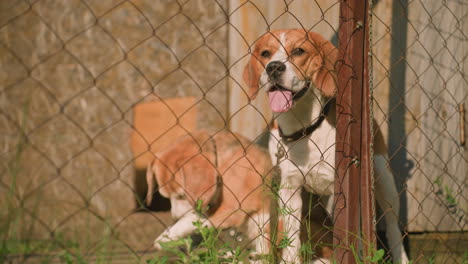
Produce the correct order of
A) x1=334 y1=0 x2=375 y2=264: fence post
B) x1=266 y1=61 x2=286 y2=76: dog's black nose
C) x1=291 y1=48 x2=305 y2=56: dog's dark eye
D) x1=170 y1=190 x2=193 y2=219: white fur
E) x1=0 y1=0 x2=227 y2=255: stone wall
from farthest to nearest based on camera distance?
x1=0 y1=0 x2=227 y2=255: stone wall < x1=170 y1=190 x2=193 y2=219: white fur < x1=291 y1=48 x2=305 y2=56: dog's dark eye < x1=266 y1=61 x2=286 y2=76: dog's black nose < x1=334 y1=0 x2=375 y2=264: fence post

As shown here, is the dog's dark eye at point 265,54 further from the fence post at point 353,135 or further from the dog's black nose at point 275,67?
the fence post at point 353,135

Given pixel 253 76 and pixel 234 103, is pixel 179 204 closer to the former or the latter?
pixel 253 76

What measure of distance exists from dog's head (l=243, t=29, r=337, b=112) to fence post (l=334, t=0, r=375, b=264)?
366 millimetres

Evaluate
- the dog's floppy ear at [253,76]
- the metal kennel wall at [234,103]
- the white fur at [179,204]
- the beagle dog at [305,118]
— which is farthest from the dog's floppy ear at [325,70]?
the white fur at [179,204]

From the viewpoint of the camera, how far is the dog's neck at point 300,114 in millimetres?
2492

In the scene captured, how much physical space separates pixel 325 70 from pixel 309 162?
1.57 ft

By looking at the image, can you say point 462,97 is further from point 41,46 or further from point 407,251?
point 41,46

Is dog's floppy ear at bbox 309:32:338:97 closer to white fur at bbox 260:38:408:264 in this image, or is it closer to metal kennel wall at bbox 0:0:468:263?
white fur at bbox 260:38:408:264

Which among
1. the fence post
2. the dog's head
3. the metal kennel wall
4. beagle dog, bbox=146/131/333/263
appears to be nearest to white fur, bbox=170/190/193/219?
beagle dog, bbox=146/131/333/263

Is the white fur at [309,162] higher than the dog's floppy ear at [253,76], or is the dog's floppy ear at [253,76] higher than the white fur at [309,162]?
the dog's floppy ear at [253,76]

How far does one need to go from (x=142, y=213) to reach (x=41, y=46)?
1568 mm

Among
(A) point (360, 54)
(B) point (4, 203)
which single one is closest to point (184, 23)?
(A) point (360, 54)

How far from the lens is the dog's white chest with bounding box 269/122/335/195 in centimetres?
236

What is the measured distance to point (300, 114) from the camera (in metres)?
2.54
